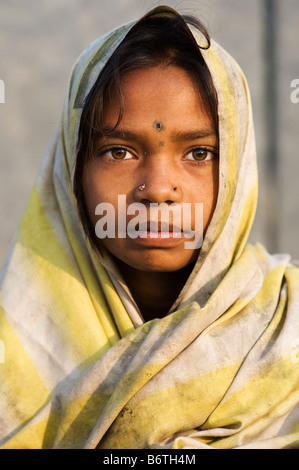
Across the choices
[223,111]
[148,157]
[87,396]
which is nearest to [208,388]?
[87,396]

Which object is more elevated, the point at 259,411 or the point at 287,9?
the point at 287,9

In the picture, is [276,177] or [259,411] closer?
[259,411]

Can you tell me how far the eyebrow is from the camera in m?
1.65

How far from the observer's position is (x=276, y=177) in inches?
195

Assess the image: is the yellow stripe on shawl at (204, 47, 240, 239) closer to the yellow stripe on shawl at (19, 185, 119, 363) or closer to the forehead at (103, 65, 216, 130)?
the forehead at (103, 65, 216, 130)

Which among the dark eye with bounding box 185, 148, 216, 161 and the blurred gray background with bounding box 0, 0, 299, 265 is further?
the blurred gray background with bounding box 0, 0, 299, 265

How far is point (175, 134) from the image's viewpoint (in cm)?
164

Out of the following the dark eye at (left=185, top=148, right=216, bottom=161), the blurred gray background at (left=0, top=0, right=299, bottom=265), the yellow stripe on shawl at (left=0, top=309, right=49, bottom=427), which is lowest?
the yellow stripe on shawl at (left=0, top=309, right=49, bottom=427)

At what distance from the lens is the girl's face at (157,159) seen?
5.35ft

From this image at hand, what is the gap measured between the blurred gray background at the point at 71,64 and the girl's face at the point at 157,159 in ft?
9.03

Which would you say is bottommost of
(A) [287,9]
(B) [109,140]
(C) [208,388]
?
(C) [208,388]

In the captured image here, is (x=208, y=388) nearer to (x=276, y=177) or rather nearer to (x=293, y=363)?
(x=293, y=363)

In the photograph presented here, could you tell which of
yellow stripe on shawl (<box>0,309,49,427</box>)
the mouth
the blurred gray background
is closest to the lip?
the mouth

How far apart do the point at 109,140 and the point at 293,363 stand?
2.27 feet
